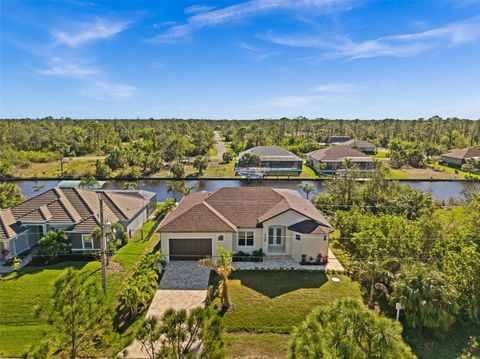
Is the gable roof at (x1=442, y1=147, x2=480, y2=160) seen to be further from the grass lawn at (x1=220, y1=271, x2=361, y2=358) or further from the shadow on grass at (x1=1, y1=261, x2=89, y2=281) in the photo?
the shadow on grass at (x1=1, y1=261, x2=89, y2=281)

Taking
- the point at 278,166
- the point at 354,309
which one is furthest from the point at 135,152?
the point at 354,309

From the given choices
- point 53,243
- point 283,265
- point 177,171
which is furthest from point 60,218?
point 177,171

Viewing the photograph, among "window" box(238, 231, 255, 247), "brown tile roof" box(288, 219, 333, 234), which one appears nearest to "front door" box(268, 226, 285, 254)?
"brown tile roof" box(288, 219, 333, 234)

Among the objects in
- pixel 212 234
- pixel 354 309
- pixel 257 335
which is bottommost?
pixel 257 335

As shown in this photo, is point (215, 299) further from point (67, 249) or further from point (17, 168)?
point (17, 168)

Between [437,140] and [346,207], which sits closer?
[346,207]

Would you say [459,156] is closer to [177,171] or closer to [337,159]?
[337,159]

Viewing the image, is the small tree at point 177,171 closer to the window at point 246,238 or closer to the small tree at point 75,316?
the window at point 246,238
